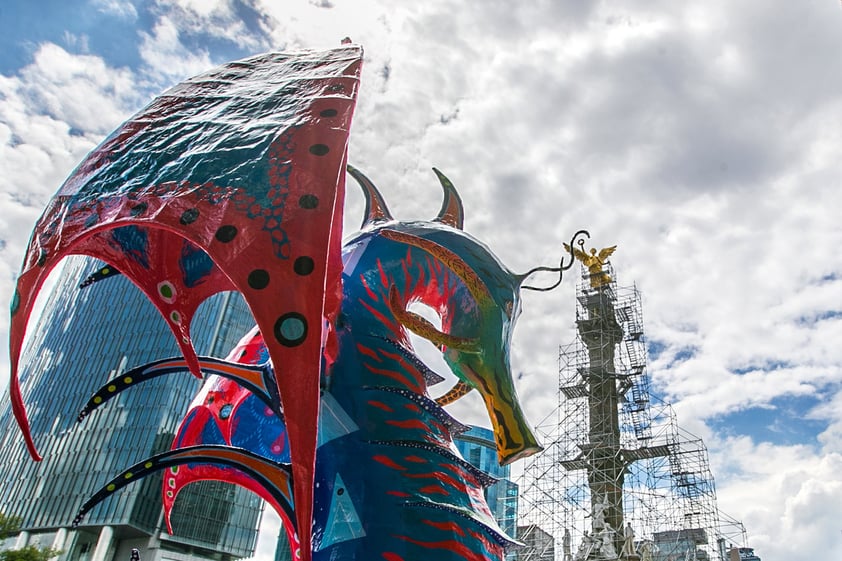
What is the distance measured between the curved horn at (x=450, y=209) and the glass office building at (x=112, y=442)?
30.4 m

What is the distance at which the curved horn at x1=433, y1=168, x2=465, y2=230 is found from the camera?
811cm

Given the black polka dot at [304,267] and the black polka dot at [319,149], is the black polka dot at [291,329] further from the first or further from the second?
the black polka dot at [319,149]

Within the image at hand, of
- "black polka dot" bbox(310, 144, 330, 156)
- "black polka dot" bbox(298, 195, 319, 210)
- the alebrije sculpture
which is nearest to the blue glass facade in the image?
the alebrije sculpture

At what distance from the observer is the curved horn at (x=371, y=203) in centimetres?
798

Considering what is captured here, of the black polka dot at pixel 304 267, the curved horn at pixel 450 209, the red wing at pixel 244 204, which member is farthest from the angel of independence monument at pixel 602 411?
the black polka dot at pixel 304 267

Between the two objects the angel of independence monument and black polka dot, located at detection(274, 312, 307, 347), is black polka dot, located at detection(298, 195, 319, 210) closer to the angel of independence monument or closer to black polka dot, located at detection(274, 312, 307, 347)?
black polka dot, located at detection(274, 312, 307, 347)

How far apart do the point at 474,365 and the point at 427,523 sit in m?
1.96

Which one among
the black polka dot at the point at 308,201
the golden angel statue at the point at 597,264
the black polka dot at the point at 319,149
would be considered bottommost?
the black polka dot at the point at 308,201

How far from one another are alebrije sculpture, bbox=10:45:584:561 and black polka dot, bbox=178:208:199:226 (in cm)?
1

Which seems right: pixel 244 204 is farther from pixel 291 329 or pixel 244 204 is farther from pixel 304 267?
pixel 291 329

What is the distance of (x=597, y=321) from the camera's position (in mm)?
27578

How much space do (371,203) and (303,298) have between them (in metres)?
4.02

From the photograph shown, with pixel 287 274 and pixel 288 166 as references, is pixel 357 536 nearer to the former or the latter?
pixel 287 274

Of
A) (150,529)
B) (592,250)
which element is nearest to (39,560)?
(150,529)
